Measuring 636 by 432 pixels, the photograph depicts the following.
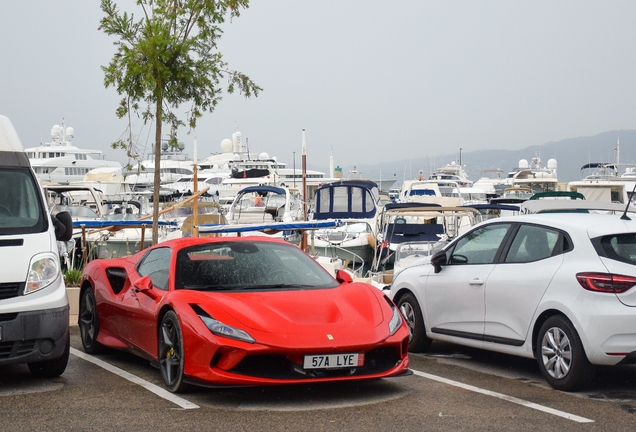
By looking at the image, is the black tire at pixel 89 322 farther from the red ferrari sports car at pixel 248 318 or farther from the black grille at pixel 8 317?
the black grille at pixel 8 317

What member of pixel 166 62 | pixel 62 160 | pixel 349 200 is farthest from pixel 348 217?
pixel 62 160

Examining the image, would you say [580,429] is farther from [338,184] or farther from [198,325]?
[338,184]

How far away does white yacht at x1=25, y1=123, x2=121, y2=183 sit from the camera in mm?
77750

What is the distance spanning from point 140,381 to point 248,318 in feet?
5.17

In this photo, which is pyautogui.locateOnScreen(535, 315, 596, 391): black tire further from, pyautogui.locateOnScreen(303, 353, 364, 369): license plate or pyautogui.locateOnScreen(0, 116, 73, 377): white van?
pyautogui.locateOnScreen(0, 116, 73, 377): white van

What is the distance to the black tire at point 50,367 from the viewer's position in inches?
316

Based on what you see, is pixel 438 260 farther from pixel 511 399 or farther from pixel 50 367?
pixel 50 367

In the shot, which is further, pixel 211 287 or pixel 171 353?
pixel 211 287

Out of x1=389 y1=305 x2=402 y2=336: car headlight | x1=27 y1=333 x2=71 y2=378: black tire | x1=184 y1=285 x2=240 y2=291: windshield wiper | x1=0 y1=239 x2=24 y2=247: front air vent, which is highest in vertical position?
x1=0 y1=239 x2=24 y2=247: front air vent

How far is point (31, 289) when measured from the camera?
7660 mm

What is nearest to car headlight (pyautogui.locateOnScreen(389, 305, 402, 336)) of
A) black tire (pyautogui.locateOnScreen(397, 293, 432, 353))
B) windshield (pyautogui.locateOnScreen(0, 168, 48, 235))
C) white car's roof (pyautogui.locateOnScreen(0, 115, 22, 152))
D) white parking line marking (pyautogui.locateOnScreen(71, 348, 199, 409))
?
white parking line marking (pyautogui.locateOnScreen(71, 348, 199, 409))

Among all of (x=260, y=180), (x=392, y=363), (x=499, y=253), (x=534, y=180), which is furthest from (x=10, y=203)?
(x=534, y=180)

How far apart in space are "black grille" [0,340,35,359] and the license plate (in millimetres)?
2389

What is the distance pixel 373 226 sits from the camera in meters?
25.6
